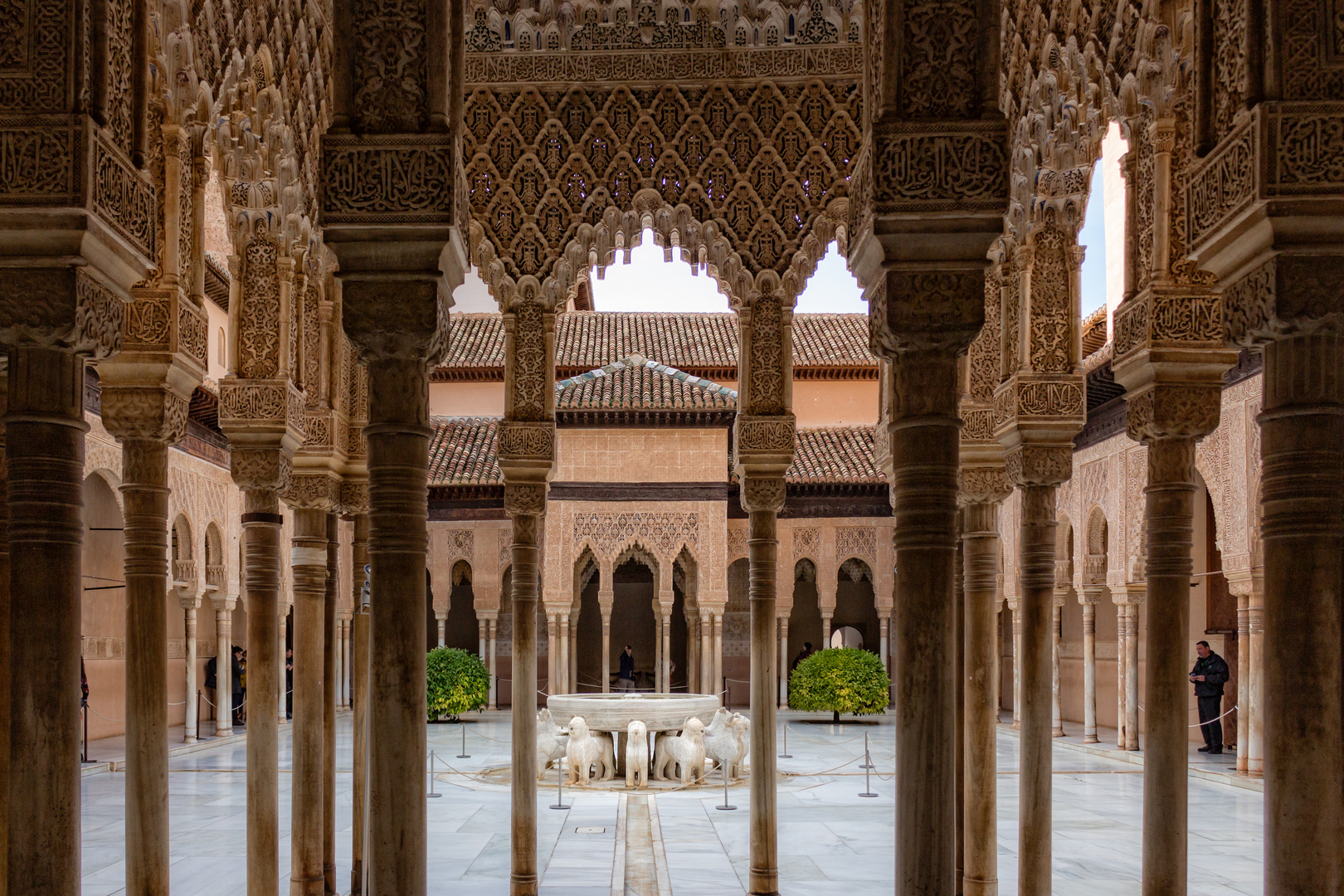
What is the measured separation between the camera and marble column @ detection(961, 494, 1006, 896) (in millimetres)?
7500

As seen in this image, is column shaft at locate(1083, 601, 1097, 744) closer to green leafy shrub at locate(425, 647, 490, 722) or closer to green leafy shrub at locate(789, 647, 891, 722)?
green leafy shrub at locate(789, 647, 891, 722)

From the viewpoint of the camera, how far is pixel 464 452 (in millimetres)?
28906

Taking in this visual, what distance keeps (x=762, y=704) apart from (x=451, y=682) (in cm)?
1625

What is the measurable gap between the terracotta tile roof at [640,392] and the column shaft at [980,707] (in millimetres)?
16989

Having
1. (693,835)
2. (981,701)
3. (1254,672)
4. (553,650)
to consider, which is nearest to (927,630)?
(981,701)

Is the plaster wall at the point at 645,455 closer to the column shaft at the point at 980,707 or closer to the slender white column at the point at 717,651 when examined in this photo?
the slender white column at the point at 717,651

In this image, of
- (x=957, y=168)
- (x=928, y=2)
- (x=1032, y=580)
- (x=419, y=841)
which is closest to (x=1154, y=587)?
(x=1032, y=580)

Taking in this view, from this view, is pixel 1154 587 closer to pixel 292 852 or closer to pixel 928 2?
pixel 928 2

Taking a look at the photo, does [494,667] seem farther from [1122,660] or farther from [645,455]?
[1122,660]

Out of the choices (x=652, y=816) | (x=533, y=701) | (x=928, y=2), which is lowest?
(x=652, y=816)

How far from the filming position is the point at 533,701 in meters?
8.62

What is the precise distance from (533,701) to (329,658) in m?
1.41

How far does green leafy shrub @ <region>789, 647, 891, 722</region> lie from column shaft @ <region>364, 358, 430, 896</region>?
19.9 metres

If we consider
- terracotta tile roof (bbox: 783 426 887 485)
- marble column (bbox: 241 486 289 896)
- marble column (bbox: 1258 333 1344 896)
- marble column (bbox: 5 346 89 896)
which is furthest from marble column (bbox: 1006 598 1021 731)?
marble column (bbox: 5 346 89 896)
